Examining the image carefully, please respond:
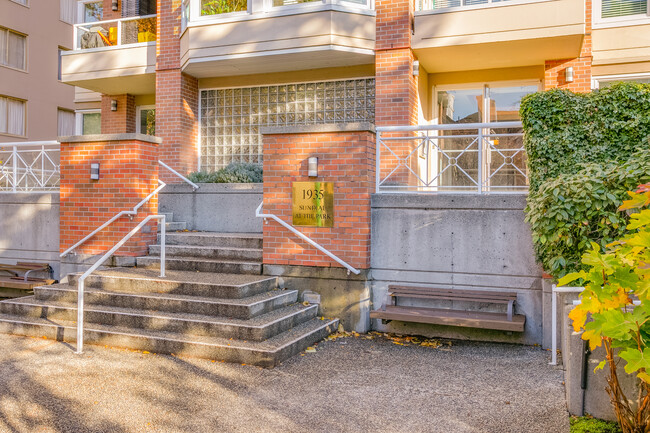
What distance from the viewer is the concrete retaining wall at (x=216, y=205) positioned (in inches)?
344

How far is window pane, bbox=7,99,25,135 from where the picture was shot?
2020 centimetres

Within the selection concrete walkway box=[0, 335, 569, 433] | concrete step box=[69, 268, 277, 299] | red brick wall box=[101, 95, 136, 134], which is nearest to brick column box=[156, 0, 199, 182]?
red brick wall box=[101, 95, 136, 134]

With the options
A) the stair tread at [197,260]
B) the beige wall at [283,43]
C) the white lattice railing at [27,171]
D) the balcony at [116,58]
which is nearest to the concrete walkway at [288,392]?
the stair tread at [197,260]

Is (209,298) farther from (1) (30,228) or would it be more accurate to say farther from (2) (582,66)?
(2) (582,66)

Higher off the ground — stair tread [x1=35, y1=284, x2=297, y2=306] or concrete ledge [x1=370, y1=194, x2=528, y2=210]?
concrete ledge [x1=370, y1=194, x2=528, y2=210]

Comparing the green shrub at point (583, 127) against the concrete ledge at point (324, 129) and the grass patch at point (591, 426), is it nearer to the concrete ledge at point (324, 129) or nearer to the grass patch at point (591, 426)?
the concrete ledge at point (324, 129)

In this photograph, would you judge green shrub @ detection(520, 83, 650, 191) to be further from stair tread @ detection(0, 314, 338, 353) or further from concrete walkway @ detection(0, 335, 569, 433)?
stair tread @ detection(0, 314, 338, 353)

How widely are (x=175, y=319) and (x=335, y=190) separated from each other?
2.46 metres

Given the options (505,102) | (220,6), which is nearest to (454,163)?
(505,102)

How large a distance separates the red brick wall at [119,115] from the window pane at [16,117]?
825 cm

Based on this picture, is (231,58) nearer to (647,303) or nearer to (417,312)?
(417,312)

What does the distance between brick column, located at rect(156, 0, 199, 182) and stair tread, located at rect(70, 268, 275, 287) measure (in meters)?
4.93

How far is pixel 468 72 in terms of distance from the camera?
11.2 metres

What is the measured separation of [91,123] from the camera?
52.1ft
